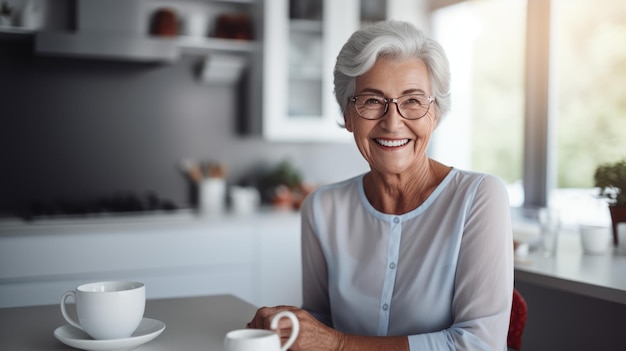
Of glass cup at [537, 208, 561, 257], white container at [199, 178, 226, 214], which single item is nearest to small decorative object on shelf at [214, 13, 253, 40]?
white container at [199, 178, 226, 214]

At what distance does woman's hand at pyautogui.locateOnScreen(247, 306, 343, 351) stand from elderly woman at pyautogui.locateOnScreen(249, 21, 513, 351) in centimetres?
6

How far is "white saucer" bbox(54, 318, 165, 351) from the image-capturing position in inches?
46.3

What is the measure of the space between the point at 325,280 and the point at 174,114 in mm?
2419

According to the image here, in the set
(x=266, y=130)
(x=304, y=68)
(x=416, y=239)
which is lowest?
(x=416, y=239)

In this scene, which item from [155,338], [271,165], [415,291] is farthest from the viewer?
[271,165]

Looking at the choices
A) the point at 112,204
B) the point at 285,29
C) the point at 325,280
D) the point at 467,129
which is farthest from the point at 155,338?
the point at 467,129

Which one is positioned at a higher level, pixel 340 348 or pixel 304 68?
pixel 304 68

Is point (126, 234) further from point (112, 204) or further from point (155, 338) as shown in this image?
point (155, 338)

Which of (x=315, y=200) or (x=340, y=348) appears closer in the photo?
(x=340, y=348)

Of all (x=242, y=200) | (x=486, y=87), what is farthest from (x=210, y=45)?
(x=486, y=87)

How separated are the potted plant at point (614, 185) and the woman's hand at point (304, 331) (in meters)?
1.28

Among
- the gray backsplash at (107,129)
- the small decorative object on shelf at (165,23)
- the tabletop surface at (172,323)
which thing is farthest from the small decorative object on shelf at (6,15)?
the tabletop surface at (172,323)

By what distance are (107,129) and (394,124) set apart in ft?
8.46

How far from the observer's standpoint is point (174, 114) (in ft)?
12.8
